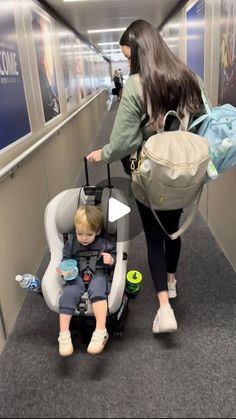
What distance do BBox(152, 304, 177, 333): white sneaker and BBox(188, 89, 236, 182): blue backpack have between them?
674mm

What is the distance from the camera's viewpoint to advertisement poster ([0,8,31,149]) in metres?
2.22

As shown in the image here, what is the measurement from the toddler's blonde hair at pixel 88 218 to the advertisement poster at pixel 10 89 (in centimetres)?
62

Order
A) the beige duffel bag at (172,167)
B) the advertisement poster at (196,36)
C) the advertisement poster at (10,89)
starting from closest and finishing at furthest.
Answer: the beige duffel bag at (172,167) < the advertisement poster at (10,89) < the advertisement poster at (196,36)

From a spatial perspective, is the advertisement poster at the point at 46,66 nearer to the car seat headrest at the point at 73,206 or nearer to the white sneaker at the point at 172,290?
the car seat headrest at the point at 73,206

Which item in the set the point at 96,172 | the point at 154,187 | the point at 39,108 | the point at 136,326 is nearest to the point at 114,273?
the point at 136,326

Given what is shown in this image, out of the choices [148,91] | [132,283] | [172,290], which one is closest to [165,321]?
[132,283]

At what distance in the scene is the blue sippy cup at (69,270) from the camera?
74.8 inches

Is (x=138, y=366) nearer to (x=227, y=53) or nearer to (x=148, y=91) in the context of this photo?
(x=148, y=91)

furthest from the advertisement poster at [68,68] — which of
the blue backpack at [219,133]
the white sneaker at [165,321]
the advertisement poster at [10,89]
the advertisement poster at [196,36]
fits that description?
the white sneaker at [165,321]

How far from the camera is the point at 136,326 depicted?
6.91 ft

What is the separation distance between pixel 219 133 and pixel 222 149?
8 cm

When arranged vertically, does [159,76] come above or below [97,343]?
above

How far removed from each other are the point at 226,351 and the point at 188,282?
65cm

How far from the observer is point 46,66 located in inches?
142
